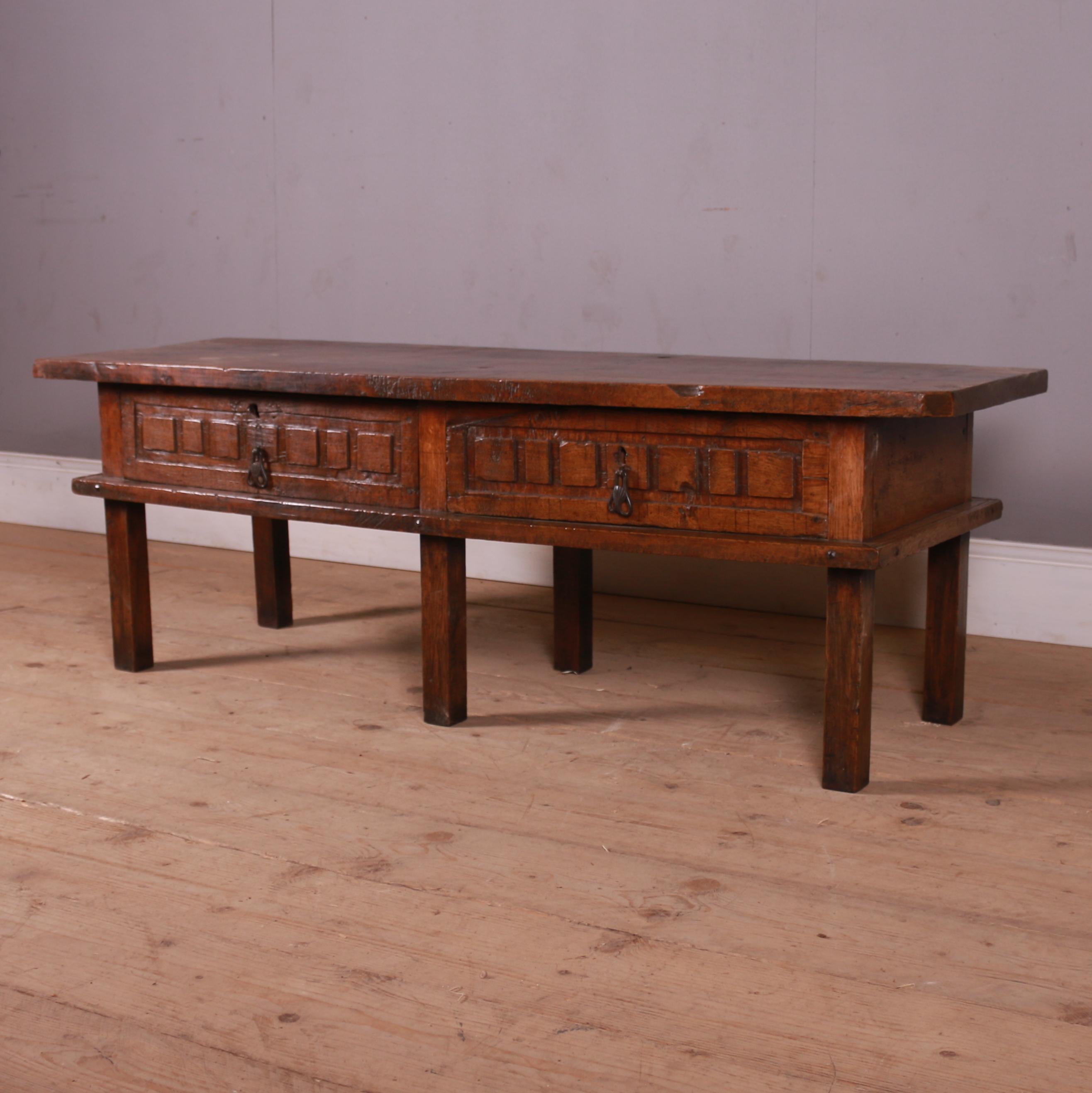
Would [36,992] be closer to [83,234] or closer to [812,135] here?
[812,135]

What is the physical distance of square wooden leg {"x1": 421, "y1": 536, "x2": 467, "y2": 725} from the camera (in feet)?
7.54

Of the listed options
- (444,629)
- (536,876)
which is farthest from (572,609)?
(536,876)

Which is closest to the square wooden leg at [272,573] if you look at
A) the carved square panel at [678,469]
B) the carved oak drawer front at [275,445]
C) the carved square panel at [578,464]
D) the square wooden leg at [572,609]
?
the carved oak drawer front at [275,445]

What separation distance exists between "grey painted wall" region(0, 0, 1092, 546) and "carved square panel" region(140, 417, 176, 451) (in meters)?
1.10

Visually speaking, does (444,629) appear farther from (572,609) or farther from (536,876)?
(536,876)

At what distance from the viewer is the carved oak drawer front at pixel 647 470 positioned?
1975 mm

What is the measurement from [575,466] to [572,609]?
1.97 ft

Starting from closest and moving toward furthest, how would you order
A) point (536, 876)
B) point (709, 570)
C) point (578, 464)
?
point (536, 876) < point (578, 464) < point (709, 570)

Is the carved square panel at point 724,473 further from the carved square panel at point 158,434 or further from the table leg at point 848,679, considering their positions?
the carved square panel at point 158,434

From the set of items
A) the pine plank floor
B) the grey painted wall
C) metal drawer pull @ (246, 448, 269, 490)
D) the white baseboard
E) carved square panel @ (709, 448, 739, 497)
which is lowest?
the pine plank floor

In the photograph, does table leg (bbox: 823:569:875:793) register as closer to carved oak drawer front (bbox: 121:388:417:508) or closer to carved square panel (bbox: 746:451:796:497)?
carved square panel (bbox: 746:451:796:497)

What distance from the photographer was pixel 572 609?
8.77 feet

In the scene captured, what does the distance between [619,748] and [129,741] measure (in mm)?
832

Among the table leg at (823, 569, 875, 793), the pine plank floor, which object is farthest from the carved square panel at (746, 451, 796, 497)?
the pine plank floor
